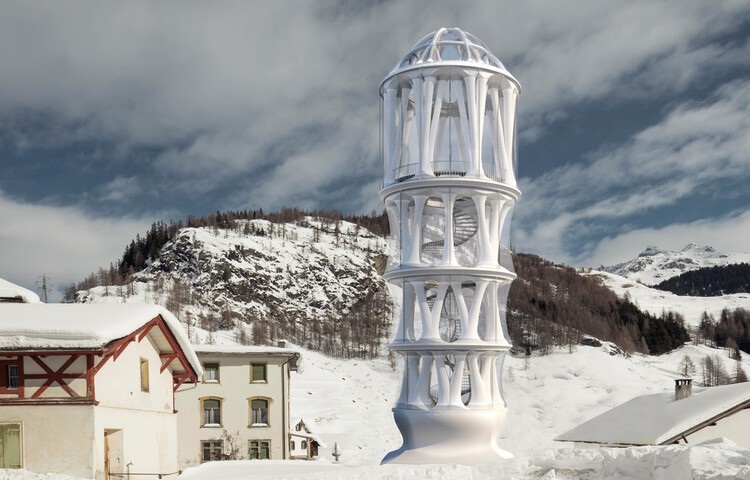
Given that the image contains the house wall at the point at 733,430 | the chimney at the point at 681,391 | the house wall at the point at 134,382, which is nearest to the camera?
the house wall at the point at 134,382

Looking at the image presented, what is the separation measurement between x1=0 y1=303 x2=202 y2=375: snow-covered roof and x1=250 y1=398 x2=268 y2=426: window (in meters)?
26.0

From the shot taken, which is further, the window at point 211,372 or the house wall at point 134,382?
the window at point 211,372

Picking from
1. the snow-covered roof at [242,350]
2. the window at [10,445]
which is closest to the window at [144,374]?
the window at [10,445]

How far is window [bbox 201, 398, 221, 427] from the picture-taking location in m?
51.0

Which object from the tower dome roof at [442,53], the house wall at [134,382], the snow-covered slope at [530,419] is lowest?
the snow-covered slope at [530,419]

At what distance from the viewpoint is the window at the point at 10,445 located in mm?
22391

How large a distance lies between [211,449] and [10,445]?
29.5m

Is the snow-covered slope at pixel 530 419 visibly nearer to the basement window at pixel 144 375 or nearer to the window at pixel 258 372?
the basement window at pixel 144 375

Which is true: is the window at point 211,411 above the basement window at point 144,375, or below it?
below

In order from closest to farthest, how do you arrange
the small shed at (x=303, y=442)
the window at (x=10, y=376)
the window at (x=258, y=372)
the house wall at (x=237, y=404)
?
the window at (x=10, y=376) < the house wall at (x=237, y=404) < the window at (x=258, y=372) < the small shed at (x=303, y=442)

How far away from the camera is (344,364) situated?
6432 inches

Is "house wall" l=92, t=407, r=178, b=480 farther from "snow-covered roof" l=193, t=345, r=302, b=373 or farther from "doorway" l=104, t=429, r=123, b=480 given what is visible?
"snow-covered roof" l=193, t=345, r=302, b=373

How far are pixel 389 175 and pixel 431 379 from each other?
34.0 ft

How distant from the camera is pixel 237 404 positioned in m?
51.1
